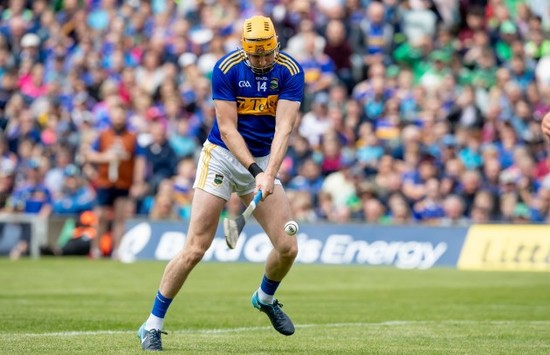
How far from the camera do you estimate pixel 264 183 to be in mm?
9922

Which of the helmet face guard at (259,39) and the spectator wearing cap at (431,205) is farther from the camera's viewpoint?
the spectator wearing cap at (431,205)

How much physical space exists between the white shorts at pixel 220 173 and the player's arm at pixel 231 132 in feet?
0.60

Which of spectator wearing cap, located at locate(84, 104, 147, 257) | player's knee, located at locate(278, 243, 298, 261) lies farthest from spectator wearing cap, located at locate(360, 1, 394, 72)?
player's knee, located at locate(278, 243, 298, 261)

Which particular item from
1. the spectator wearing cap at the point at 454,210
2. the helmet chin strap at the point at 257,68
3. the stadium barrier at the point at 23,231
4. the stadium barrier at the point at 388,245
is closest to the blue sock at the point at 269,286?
the helmet chin strap at the point at 257,68

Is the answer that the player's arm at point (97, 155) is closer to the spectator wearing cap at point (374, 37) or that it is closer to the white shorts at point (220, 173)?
the spectator wearing cap at point (374, 37)

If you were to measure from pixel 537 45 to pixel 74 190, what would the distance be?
9929 mm

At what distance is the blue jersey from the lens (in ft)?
33.5

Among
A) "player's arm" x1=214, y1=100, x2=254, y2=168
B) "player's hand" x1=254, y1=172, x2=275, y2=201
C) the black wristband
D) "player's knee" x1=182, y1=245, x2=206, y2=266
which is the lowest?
"player's knee" x1=182, y1=245, x2=206, y2=266

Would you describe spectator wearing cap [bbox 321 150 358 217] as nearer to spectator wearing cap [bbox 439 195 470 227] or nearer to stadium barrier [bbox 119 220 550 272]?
stadium barrier [bbox 119 220 550 272]

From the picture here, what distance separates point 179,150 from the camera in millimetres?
24875

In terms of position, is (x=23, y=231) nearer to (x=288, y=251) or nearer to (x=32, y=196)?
(x=32, y=196)

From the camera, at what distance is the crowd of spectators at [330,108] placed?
22.9 metres

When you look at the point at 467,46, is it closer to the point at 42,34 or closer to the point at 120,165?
the point at 120,165

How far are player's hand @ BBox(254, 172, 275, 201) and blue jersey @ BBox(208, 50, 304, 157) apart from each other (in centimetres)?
55
